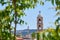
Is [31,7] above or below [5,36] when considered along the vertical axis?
above

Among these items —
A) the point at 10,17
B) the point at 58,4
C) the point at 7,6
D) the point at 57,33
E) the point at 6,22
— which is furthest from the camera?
the point at 6,22

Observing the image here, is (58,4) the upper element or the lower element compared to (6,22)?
upper

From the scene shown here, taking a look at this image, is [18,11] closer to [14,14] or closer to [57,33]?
[14,14]

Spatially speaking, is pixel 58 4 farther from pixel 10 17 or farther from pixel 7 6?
pixel 10 17

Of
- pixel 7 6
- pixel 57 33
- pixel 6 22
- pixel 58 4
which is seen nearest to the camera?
pixel 57 33

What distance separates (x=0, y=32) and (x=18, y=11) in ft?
3.64

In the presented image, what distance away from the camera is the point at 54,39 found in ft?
6.68

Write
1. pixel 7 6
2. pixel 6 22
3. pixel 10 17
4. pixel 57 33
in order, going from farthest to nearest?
1. pixel 6 22
2. pixel 10 17
3. pixel 7 6
4. pixel 57 33

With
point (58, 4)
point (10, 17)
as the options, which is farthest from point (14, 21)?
point (58, 4)

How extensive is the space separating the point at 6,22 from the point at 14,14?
35.6 inches

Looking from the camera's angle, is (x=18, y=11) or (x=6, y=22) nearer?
(x=18, y=11)

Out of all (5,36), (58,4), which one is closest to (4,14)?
(5,36)

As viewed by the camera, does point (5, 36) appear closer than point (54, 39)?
No

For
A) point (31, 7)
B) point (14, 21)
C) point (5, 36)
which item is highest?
point (31, 7)
